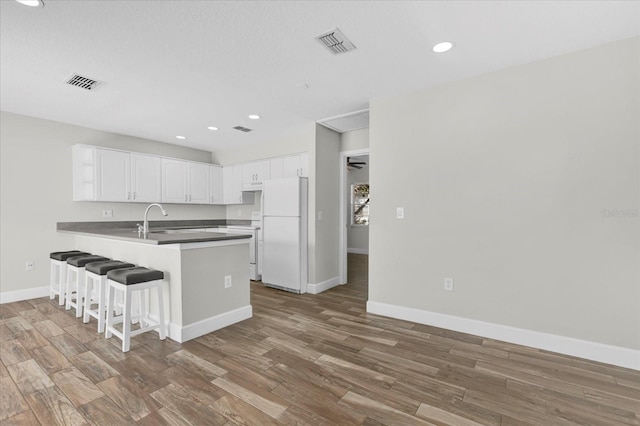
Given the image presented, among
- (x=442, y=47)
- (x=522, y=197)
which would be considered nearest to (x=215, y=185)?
(x=442, y=47)

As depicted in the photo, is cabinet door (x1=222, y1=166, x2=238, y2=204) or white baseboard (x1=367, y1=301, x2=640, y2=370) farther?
cabinet door (x1=222, y1=166, x2=238, y2=204)

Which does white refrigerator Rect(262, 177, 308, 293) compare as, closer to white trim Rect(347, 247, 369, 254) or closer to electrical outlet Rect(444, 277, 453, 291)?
electrical outlet Rect(444, 277, 453, 291)

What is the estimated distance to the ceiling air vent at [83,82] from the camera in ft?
9.59

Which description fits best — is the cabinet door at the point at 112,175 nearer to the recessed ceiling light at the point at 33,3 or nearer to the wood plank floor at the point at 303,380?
the wood plank floor at the point at 303,380

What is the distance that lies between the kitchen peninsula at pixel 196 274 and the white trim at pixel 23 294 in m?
1.65

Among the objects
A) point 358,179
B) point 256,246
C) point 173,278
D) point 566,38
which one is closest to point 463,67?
point 566,38

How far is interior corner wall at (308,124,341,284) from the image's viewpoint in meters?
4.46

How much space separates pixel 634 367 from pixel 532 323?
2.19 feet

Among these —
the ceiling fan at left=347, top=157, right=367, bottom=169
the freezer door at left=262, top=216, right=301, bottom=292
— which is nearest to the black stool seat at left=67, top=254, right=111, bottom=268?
the freezer door at left=262, top=216, right=301, bottom=292

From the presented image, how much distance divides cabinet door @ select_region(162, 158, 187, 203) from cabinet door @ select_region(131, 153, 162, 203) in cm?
9

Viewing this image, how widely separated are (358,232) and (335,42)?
6.79 meters

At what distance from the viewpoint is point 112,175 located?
183 inches

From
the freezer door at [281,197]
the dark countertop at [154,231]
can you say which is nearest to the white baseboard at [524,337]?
the freezer door at [281,197]

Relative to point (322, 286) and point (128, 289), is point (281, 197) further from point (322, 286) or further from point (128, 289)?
point (128, 289)
